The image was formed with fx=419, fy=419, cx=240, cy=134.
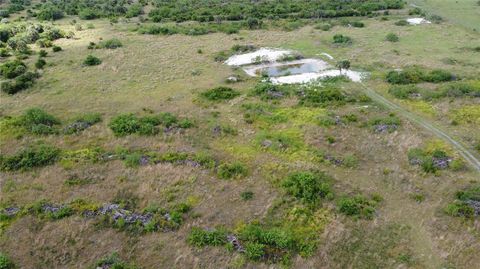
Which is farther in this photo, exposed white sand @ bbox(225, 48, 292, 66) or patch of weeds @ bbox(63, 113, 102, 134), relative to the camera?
exposed white sand @ bbox(225, 48, 292, 66)

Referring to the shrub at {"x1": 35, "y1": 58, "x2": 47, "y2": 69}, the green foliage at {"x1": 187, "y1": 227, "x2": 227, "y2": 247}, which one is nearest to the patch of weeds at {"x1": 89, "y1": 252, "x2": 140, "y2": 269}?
the green foliage at {"x1": 187, "y1": 227, "x2": 227, "y2": 247}

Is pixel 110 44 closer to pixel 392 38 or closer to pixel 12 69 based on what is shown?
pixel 12 69

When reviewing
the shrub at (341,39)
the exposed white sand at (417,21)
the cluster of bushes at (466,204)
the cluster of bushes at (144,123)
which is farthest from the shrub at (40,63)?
the exposed white sand at (417,21)

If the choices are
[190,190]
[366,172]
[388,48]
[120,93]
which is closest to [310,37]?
[388,48]

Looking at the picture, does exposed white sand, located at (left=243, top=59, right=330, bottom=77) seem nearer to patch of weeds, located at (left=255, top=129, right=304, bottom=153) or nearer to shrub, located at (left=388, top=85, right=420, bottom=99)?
shrub, located at (left=388, top=85, right=420, bottom=99)

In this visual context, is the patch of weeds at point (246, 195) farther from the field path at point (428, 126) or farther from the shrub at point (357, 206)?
the field path at point (428, 126)

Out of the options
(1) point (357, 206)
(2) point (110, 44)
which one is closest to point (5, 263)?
(1) point (357, 206)
